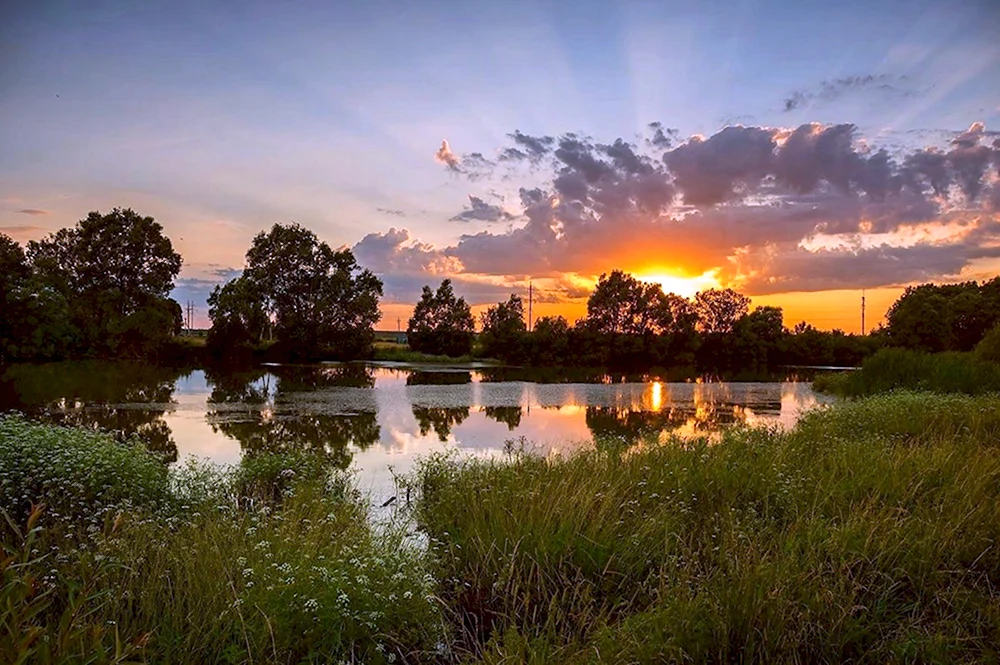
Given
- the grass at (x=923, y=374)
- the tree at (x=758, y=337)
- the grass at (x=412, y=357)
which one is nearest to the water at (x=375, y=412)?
the grass at (x=923, y=374)

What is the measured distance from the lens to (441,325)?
61781 millimetres

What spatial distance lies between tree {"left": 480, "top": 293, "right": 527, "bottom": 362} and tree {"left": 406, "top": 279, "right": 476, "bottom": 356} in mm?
2162

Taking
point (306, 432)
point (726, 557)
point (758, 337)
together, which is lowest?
point (306, 432)

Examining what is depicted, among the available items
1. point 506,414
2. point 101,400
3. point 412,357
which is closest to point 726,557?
point 506,414

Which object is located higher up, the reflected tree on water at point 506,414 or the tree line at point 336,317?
the tree line at point 336,317

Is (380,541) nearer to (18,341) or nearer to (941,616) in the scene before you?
(941,616)

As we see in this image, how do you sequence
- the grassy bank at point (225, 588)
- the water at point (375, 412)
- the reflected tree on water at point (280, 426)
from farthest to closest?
1. the water at point (375, 412)
2. the reflected tree on water at point (280, 426)
3. the grassy bank at point (225, 588)

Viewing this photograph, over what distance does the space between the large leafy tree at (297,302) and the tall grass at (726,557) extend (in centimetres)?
5095

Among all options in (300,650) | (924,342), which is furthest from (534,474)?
(924,342)

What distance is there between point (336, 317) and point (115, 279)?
17.3 meters

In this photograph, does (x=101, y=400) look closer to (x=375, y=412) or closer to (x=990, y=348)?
(x=375, y=412)

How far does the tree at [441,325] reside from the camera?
202ft

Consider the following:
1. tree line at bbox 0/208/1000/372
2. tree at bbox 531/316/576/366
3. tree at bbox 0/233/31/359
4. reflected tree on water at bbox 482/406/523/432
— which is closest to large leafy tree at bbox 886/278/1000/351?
tree line at bbox 0/208/1000/372

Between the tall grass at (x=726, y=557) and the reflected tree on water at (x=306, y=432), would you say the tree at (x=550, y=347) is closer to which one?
the reflected tree on water at (x=306, y=432)
